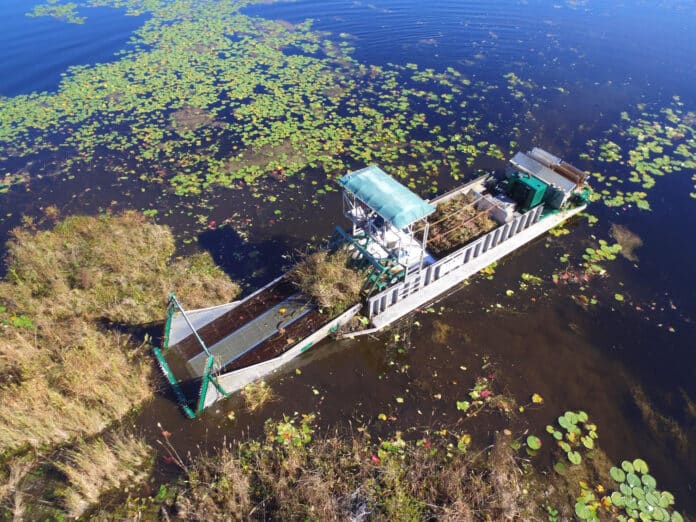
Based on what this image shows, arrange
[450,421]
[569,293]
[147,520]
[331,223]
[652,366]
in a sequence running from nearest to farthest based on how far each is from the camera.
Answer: [147,520] → [450,421] → [652,366] → [569,293] → [331,223]

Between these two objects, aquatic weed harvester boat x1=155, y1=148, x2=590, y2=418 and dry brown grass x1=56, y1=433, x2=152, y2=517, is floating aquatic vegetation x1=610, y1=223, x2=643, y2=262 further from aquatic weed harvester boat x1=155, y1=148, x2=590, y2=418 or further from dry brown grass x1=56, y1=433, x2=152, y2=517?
dry brown grass x1=56, y1=433, x2=152, y2=517

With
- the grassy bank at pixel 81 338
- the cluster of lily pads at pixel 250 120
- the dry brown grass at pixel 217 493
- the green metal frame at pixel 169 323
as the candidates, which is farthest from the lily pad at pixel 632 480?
the cluster of lily pads at pixel 250 120

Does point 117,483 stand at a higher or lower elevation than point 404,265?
lower

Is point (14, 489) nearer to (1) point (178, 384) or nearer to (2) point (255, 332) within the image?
(1) point (178, 384)

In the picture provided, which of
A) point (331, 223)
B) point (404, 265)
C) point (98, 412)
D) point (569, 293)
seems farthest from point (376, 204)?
point (98, 412)

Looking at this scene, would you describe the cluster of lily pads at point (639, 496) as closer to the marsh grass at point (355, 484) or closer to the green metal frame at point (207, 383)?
the marsh grass at point (355, 484)

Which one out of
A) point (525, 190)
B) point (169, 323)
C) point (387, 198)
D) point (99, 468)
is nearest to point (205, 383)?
point (169, 323)

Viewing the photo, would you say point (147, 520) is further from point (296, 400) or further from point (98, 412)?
point (296, 400)
